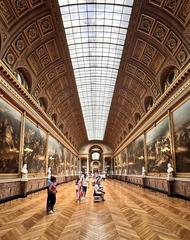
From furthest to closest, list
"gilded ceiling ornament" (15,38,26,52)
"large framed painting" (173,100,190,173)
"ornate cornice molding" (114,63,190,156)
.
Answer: "gilded ceiling ornament" (15,38,26,52), "ornate cornice molding" (114,63,190,156), "large framed painting" (173,100,190,173)

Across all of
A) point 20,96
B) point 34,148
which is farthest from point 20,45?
point 34,148

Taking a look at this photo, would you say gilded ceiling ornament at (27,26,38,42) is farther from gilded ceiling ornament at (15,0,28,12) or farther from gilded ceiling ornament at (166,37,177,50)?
gilded ceiling ornament at (166,37,177,50)

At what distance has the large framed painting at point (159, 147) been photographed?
1775 cm

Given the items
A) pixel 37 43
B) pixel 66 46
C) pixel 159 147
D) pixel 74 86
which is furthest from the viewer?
pixel 74 86

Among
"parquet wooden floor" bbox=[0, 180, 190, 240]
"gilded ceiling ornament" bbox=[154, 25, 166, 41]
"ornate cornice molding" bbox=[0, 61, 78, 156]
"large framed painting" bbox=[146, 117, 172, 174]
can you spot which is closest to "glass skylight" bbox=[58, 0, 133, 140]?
"gilded ceiling ornament" bbox=[154, 25, 166, 41]

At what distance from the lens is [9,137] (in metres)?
14.5

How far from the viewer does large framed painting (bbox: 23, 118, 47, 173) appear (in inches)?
720

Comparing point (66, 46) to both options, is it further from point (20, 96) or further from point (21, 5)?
point (21, 5)

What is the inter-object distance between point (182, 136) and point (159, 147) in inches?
209

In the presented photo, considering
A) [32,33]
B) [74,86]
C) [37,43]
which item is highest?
[74,86]

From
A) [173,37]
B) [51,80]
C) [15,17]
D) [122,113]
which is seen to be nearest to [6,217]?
[15,17]

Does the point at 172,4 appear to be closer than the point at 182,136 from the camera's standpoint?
Yes

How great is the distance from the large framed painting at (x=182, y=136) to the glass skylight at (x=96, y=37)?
7748 mm

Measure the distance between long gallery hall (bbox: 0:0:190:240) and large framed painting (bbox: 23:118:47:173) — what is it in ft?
0.30
